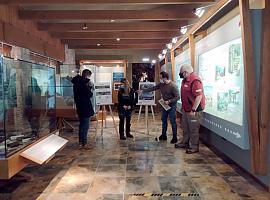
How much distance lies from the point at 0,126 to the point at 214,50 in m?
3.44

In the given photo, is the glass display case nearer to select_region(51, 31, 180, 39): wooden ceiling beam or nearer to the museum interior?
the museum interior

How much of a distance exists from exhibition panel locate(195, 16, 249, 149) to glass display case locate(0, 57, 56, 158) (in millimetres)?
2716

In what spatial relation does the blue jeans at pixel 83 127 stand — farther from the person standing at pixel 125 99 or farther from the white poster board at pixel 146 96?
the white poster board at pixel 146 96

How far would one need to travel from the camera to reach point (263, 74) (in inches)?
131

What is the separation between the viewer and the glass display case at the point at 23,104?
3.26m

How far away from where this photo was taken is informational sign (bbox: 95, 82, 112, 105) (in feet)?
22.7

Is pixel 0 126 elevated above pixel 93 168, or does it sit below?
above

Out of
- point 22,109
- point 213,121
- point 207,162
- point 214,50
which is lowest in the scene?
point 207,162

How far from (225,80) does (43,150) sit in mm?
2790

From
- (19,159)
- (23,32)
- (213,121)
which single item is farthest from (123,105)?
(19,159)

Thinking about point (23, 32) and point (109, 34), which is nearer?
point (23, 32)

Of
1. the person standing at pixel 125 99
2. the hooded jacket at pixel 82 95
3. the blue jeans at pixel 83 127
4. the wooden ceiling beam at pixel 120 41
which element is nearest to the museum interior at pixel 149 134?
the blue jeans at pixel 83 127

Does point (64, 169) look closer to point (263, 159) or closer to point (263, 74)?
point (263, 159)

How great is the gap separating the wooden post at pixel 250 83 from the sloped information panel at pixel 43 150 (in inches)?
98.5
